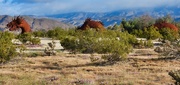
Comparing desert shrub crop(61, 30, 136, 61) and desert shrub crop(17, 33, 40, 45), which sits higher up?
desert shrub crop(61, 30, 136, 61)

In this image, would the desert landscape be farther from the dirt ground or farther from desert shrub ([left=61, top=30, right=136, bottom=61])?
desert shrub ([left=61, top=30, right=136, bottom=61])

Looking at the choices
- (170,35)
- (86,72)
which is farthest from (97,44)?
(170,35)

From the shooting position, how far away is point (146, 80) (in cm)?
1603

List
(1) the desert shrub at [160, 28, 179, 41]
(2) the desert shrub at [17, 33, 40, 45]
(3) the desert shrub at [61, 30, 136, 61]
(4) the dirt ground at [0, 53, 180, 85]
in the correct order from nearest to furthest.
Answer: (4) the dirt ground at [0, 53, 180, 85] < (3) the desert shrub at [61, 30, 136, 61] < (1) the desert shrub at [160, 28, 179, 41] < (2) the desert shrub at [17, 33, 40, 45]

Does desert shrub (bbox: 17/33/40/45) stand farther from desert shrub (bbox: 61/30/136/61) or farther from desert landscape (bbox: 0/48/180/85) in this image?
desert landscape (bbox: 0/48/180/85)

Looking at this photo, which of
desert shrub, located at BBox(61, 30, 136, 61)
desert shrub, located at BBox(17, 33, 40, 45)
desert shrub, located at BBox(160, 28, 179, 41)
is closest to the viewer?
desert shrub, located at BBox(61, 30, 136, 61)

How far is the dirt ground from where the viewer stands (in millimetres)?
15828

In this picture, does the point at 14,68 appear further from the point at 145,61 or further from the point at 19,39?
the point at 19,39

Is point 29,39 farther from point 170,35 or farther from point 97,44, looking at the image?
point 170,35

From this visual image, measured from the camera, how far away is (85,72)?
18219mm

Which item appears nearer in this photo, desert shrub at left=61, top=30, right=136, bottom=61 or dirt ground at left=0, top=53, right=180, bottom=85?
dirt ground at left=0, top=53, right=180, bottom=85

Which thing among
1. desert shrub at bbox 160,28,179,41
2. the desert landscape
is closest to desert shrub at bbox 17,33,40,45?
desert shrub at bbox 160,28,179,41

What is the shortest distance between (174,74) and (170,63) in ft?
23.1

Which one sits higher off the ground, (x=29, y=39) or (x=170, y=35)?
(x=170, y=35)
